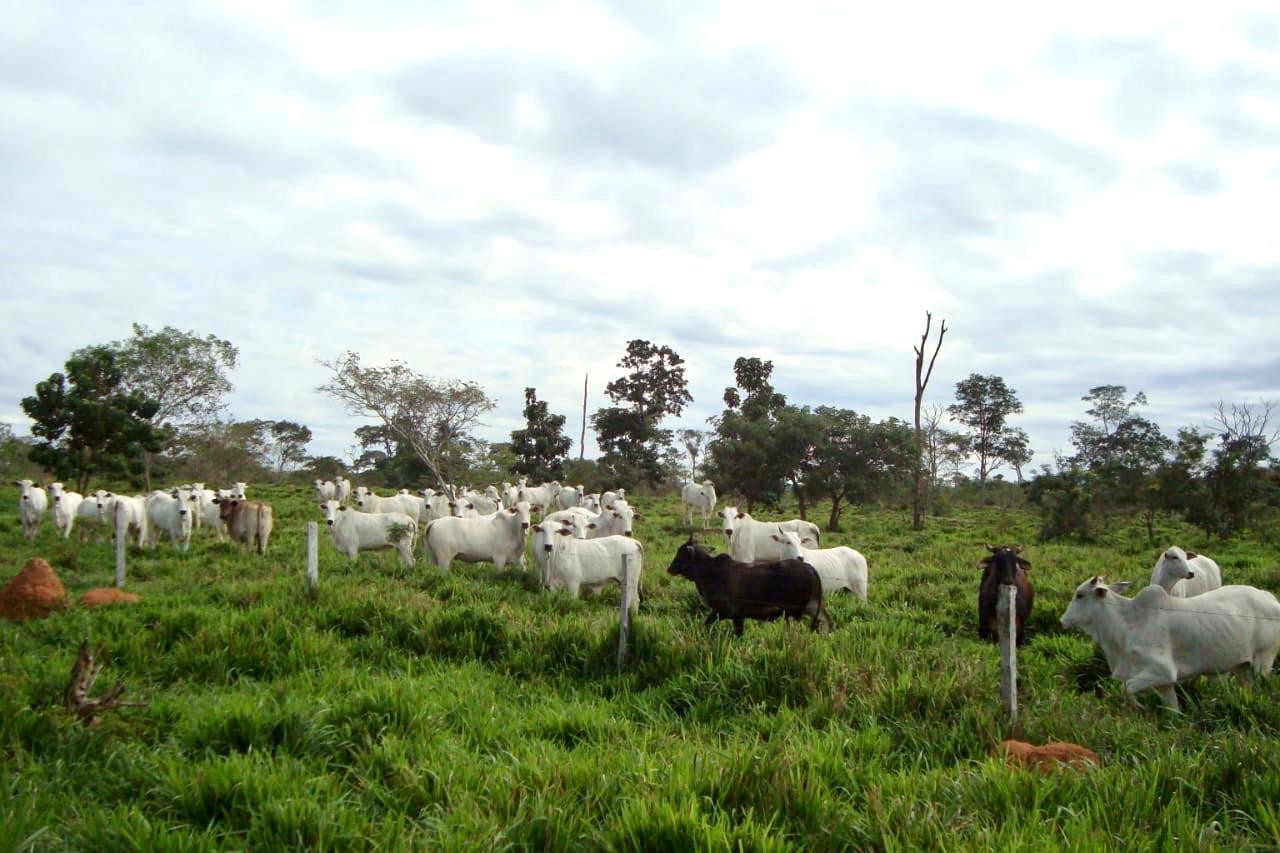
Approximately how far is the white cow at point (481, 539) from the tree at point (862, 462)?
17332mm

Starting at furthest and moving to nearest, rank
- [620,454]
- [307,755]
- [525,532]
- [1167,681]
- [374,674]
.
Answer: [620,454]
[525,532]
[374,674]
[1167,681]
[307,755]

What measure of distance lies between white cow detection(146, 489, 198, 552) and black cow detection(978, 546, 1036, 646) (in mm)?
15400

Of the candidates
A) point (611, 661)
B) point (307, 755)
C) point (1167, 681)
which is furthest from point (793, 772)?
point (1167, 681)

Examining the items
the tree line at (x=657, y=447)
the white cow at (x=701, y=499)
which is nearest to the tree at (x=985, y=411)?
the tree line at (x=657, y=447)

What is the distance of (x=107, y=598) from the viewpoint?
10.1 meters

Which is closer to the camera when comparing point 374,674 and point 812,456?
point 374,674

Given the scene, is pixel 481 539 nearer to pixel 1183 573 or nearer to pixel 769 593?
pixel 769 593

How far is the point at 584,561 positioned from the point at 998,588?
574 centimetres

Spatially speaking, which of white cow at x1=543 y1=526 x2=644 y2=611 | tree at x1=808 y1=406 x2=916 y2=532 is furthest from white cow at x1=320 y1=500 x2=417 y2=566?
tree at x1=808 y1=406 x2=916 y2=532

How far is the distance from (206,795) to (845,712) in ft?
14.3

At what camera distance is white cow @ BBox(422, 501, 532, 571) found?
14344 millimetres

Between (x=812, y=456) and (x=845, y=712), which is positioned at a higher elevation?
(x=812, y=456)

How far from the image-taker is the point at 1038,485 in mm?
28297

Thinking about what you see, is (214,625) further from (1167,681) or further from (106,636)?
(1167,681)
